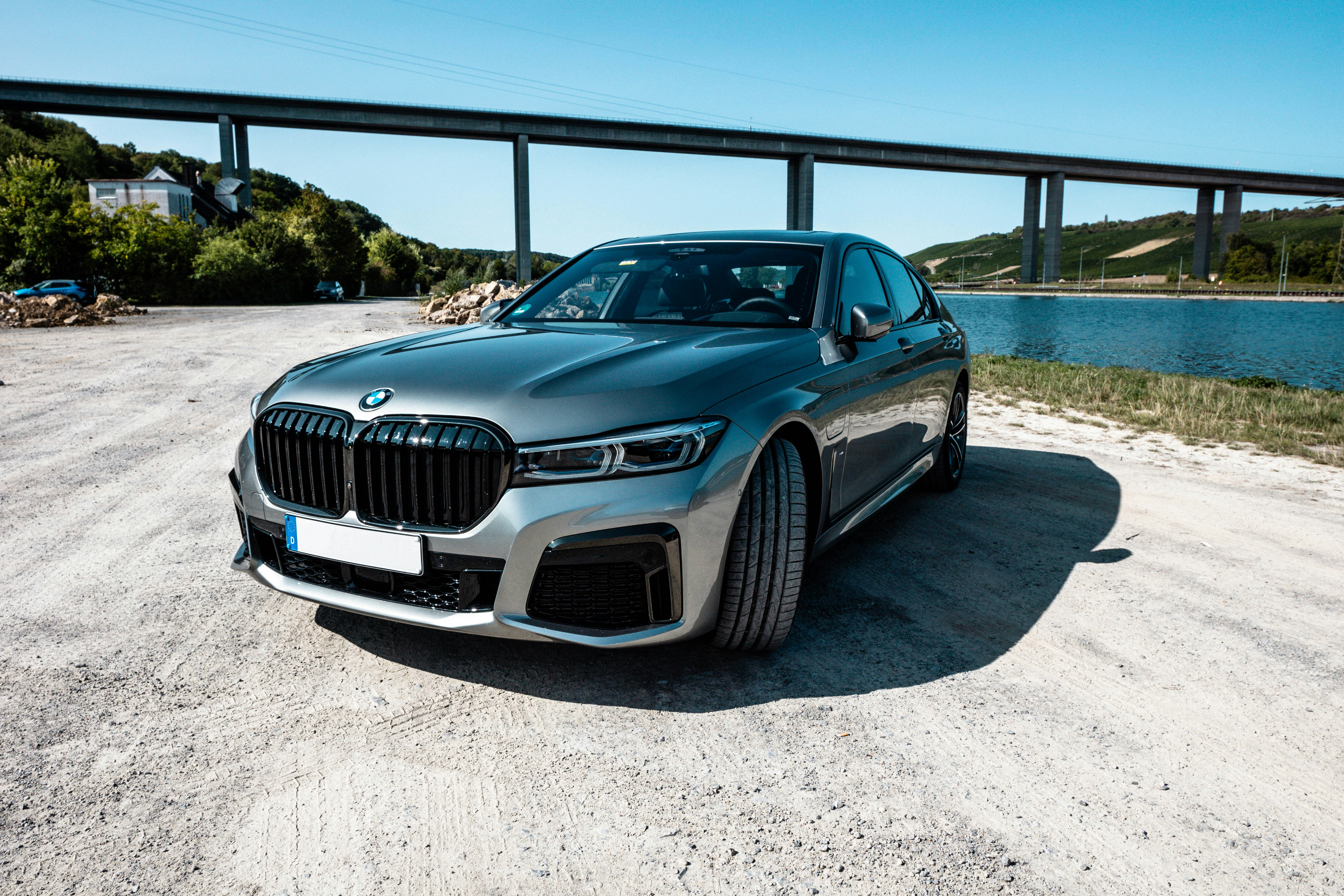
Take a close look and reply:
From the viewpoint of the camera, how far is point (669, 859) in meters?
1.98

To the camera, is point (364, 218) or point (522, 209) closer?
point (522, 209)

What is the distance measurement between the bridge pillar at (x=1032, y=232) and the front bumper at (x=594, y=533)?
86.8 meters

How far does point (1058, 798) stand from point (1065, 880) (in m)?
0.35

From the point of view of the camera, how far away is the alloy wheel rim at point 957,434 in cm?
545

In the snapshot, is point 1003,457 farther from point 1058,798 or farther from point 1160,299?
point 1160,299

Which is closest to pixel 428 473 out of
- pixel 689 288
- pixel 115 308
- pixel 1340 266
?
pixel 689 288

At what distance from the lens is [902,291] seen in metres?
4.84

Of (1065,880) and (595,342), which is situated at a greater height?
(595,342)

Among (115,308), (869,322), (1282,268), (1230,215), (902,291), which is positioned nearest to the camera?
(869,322)

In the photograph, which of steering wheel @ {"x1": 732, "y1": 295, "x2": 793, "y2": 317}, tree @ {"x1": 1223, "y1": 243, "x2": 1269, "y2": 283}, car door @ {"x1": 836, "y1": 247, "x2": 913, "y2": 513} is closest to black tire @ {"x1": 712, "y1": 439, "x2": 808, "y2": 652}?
car door @ {"x1": 836, "y1": 247, "x2": 913, "y2": 513}

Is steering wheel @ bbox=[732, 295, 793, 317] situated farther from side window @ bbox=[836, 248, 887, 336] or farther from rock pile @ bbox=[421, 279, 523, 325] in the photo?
rock pile @ bbox=[421, 279, 523, 325]

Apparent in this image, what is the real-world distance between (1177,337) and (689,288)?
3835 cm

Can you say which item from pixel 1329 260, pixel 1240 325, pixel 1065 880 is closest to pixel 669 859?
pixel 1065 880

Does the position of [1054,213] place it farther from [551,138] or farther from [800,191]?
[551,138]
